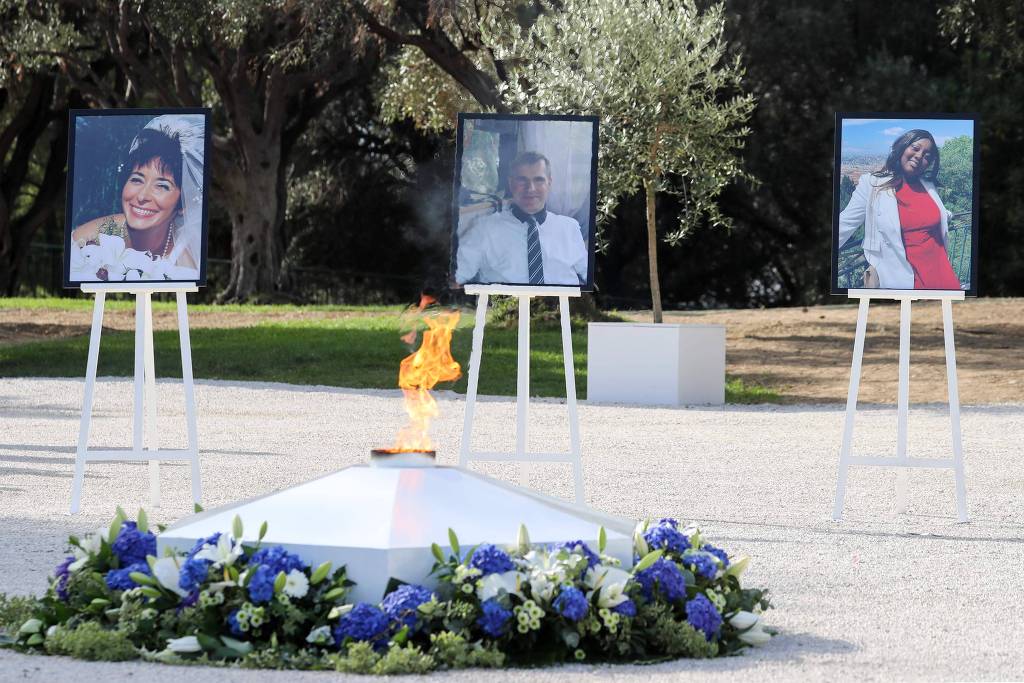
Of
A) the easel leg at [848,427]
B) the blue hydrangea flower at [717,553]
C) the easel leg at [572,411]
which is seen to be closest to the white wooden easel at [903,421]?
the easel leg at [848,427]

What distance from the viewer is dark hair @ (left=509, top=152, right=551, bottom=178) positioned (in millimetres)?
9070

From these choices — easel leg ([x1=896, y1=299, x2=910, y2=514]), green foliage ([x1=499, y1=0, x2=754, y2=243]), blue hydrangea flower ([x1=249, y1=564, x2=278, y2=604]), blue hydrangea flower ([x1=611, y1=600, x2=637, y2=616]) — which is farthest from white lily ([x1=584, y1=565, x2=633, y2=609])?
green foliage ([x1=499, y1=0, x2=754, y2=243])

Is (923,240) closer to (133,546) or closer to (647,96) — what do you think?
(133,546)

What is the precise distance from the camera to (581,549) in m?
5.61

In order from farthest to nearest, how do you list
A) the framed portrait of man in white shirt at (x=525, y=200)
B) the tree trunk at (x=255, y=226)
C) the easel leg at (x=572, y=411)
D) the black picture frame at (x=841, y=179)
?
the tree trunk at (x=255, y=226), the black picture frame at (x=841, y=179), the framed portrait of man in white shirt at (x=525, y=200), the easel leg at (x=572, y=411)

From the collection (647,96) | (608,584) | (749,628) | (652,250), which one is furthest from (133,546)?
(647,96)

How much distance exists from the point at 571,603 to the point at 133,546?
178 cm

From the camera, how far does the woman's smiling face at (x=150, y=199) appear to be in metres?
9.23

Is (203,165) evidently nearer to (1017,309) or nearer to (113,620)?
(113,620)

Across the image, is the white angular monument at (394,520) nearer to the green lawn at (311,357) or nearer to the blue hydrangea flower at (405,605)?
the blue hydrangea flower at (405,605)

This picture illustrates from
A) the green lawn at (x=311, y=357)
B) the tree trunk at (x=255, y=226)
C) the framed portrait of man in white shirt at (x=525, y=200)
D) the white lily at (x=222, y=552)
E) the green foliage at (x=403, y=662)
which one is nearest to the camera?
the green foliage at (x=403, y=662)

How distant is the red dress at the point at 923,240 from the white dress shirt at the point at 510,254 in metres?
2.06

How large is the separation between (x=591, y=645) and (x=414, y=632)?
26.1 inches

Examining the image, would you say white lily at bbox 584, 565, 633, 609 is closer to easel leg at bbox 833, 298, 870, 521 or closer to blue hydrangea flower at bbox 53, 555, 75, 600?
blue hydrangea flower at bbox 53, 555, 75, 600
